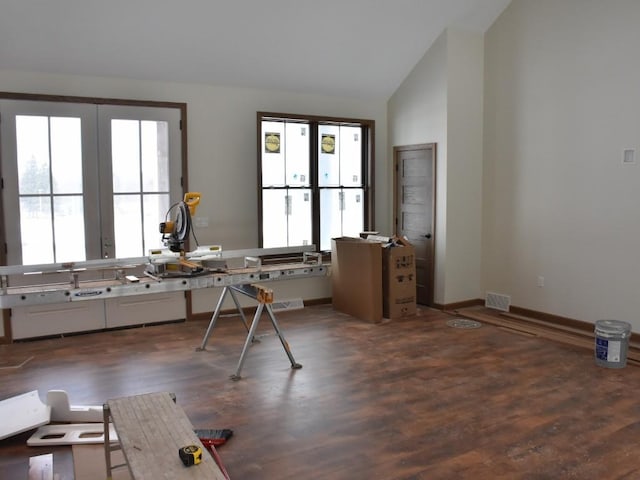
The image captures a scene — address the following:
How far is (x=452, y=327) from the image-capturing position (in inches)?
241

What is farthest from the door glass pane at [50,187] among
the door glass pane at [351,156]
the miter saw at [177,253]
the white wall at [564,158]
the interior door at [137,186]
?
the white wall at [564,158]

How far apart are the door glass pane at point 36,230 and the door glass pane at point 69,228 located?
73mm

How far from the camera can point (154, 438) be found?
2.56 m

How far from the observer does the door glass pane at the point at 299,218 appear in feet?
23.1

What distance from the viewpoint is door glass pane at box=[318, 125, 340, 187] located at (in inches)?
284

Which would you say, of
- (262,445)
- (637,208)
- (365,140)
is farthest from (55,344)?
(637,208)

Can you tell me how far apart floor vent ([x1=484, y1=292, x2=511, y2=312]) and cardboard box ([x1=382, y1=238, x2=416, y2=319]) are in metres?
1.04

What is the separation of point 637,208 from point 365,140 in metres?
3.39

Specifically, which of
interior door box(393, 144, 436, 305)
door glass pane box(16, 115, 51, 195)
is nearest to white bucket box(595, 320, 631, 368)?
interior door box(393, 144, 436, 305)

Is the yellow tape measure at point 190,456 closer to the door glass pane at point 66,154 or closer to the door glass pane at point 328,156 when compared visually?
the door glass pane at point 66,154

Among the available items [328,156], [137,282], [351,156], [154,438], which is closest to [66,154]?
[137,282]

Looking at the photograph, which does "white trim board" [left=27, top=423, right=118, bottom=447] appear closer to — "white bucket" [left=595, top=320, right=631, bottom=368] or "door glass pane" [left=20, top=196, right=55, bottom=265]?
"door glass pane" [left=20, top=196, right=55, bottom=265]

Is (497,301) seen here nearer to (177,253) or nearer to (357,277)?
(357,277)

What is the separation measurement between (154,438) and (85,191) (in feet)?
12.8
